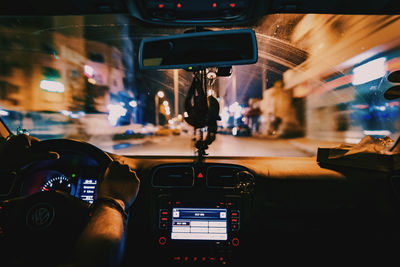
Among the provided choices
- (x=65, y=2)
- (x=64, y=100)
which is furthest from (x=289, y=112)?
(x=65, y=2)

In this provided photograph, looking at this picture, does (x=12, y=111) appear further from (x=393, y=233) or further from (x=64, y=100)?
(x=393, y=233)

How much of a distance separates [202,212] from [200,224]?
13 cm

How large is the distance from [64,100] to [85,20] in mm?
2150

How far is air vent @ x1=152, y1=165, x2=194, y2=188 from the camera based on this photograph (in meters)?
2.78

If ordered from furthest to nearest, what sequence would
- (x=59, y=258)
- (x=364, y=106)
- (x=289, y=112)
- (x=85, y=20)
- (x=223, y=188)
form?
(x=289, y=112), (x=364, y=106), (x=85, y=20), (x=223, y=188), (x=59, y=258)

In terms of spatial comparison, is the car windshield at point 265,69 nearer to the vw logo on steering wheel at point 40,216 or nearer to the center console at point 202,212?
the center console at point 202,212

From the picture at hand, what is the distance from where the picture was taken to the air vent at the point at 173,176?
2.78 meters

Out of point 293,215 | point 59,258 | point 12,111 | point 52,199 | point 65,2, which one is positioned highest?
point 65,2

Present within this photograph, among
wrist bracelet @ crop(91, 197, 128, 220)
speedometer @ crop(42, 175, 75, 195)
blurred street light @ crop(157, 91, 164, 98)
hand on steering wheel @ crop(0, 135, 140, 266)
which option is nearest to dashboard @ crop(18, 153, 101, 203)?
speedometer @ crop(42, 175, 75, 195)

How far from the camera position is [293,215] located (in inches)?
111

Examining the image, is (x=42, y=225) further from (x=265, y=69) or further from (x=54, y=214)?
(x=265, y=69)

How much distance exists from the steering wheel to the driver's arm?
0.20 metres

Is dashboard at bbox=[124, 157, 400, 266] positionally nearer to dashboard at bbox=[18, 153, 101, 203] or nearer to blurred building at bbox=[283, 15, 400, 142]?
dashboard at bbox=[18, 153, 101, 203]

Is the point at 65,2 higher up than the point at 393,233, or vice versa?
the point at 65,2
